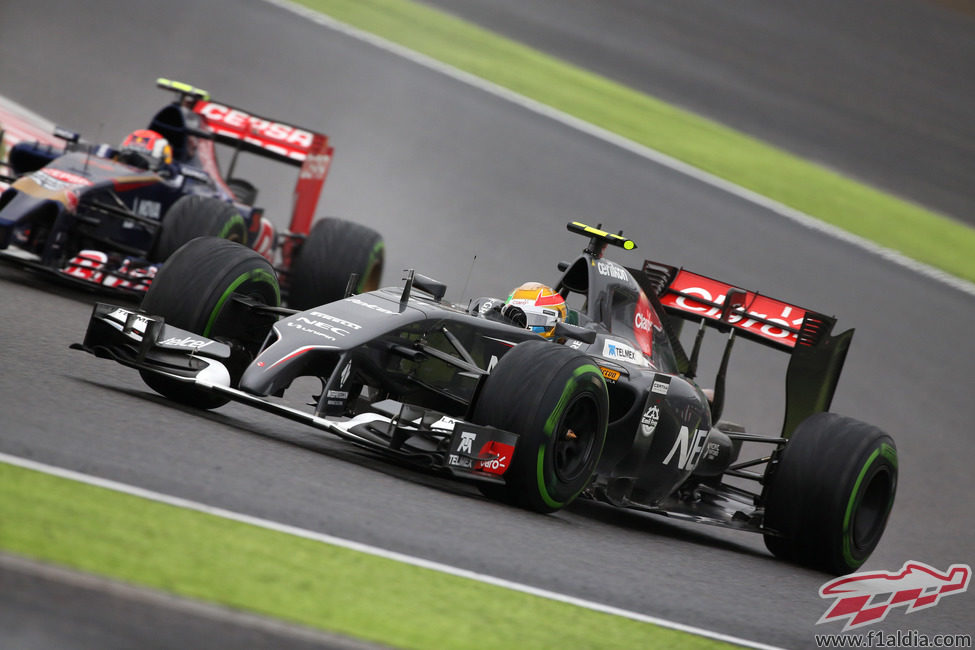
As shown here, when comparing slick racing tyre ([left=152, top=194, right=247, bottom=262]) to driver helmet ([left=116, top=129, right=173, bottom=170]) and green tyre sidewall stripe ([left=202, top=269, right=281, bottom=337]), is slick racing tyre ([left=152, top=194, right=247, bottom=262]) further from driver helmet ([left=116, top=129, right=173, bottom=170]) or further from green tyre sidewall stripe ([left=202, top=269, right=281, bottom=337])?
green tyre sidewall stripe ([left=202, top=269, right=281, bottom=337])

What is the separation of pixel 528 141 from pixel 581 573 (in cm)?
1257

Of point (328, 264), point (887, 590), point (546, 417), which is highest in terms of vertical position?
point (328, 264)

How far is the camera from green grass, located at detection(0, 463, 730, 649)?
429 centimetres

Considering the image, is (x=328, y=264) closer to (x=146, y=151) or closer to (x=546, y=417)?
(x=146, y=151)

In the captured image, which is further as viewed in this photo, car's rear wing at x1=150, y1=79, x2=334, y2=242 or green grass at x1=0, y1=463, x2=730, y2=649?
car's rear wing at x1=150, y1=79, x2=334, y2=242

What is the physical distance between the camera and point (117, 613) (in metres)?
3.87

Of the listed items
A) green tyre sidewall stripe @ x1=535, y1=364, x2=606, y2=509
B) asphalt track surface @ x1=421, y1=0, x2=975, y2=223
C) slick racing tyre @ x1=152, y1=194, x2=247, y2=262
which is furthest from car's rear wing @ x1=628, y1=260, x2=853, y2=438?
asphalt track surface @ x1=421, y1=0, x2=975, y2=223

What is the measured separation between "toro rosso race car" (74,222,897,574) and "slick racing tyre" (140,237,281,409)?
1 centimetres

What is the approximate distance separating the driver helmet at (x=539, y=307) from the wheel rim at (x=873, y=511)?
2.25 m

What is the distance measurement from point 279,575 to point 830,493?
4525 millimetres

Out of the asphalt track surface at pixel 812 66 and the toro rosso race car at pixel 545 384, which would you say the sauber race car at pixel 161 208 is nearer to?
the toro rosso race car at pixel 545 384

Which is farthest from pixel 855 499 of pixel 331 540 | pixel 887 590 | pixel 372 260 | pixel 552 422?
pixel 372 260

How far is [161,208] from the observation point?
11.8m

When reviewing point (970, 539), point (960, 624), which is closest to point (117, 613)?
point (960, 624)
